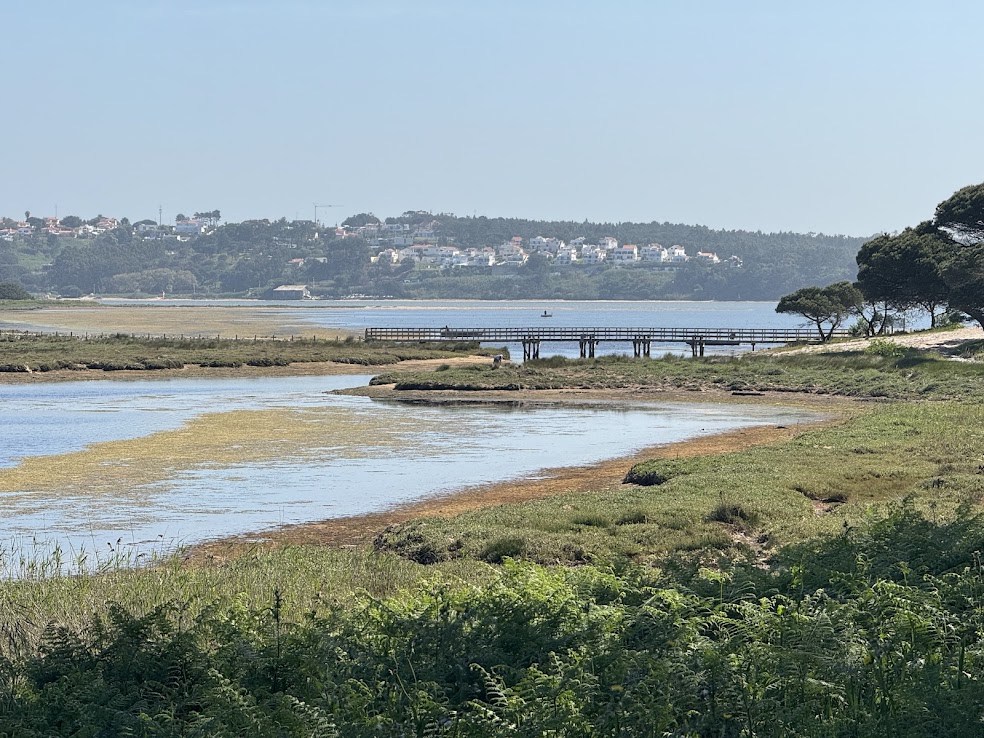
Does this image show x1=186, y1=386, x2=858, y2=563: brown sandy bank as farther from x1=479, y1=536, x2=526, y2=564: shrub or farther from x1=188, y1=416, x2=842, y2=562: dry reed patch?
x1=479, y1=536, x2=526, y2=564: shrub

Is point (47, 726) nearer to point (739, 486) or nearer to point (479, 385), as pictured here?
point (739, 486)

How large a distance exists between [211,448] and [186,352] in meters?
45.5

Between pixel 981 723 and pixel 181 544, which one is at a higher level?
pixel 981 723

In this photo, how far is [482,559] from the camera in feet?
59.0

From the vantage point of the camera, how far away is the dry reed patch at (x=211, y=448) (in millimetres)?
30422

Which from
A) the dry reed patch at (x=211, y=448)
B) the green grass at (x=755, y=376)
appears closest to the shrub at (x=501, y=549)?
the dry reed patch at (x=211, y=448)

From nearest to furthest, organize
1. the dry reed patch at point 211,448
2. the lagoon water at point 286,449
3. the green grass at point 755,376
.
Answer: the lagoon water at point 286,449 → the dry reed patch at point 211,448 → the green grass at point 755,376

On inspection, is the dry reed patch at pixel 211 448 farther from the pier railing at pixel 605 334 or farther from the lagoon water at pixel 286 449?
the pier railing at pixel 605 334

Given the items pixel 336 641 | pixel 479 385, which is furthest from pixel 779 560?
pixel 479 385

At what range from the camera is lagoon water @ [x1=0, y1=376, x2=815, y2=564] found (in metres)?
24.8

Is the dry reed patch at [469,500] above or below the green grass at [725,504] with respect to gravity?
below

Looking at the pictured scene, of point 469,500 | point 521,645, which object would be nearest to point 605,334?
point 469,500

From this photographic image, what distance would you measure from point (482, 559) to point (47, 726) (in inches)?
352

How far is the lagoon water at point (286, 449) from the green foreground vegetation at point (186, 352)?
25.2 feet
